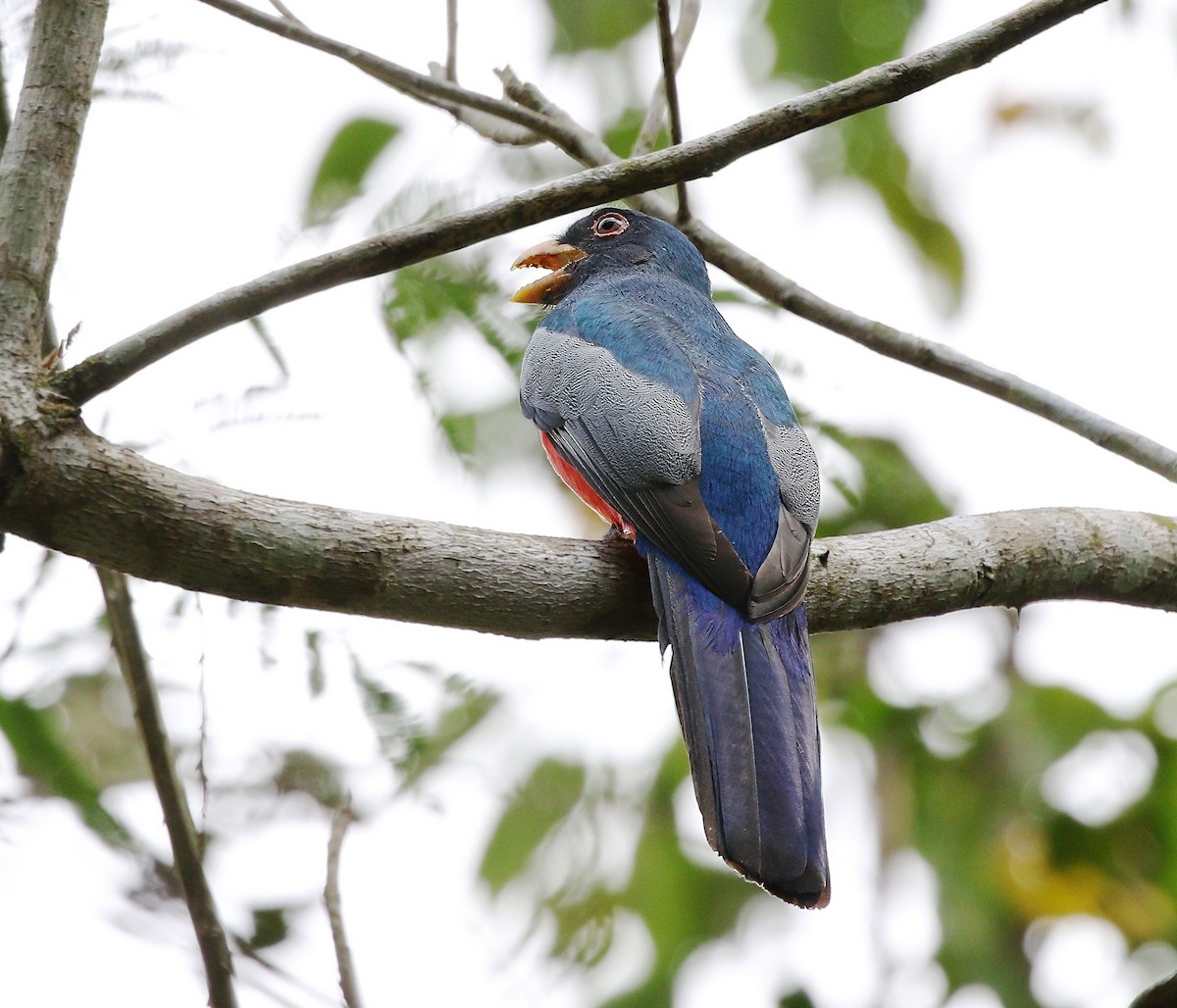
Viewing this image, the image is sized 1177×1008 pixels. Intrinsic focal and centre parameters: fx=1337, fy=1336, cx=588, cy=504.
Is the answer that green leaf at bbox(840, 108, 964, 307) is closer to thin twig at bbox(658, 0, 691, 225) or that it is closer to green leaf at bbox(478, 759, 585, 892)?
thin twig at bbox(658, 0, 691, 225)

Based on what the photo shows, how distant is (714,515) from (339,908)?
1.32 m

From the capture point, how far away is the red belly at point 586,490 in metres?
3.51

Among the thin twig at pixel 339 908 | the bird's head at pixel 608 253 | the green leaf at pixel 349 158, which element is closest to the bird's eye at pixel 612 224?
the bird's head at pixel 608 253

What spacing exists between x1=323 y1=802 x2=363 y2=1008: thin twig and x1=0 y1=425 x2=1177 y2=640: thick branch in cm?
68

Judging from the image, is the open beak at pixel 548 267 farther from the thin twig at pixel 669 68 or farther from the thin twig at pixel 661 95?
the thin twig at pixel 669 68

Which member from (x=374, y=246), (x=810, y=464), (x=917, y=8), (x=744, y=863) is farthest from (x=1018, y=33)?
(x=917, y=8)

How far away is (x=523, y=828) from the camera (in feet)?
16.9

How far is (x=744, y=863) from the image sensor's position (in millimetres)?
2809

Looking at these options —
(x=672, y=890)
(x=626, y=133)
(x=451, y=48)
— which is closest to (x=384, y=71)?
(x=451, y=48)

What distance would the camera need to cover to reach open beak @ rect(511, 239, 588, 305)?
4809 mm

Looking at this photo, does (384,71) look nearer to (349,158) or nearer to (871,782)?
(349,158)

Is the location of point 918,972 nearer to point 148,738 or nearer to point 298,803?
point 298,803

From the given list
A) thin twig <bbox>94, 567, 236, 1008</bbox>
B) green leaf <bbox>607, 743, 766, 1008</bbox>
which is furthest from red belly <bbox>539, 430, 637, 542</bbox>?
green leaf <bbox>607, 743, 766, 1008</bbox>

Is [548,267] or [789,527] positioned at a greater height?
Answer: [548,267]
